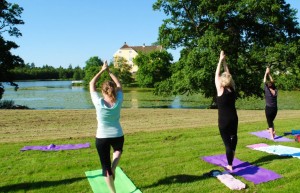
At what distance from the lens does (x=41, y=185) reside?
6035 mm

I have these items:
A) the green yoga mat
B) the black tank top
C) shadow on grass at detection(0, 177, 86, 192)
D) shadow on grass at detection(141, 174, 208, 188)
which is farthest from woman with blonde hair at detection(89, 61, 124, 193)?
the black tank top

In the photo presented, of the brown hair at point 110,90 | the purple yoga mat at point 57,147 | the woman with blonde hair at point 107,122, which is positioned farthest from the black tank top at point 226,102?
the purple yoga mat at point 57,147

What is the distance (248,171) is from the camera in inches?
259

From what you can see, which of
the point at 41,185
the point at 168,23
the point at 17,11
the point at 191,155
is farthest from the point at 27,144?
the point at 17,11

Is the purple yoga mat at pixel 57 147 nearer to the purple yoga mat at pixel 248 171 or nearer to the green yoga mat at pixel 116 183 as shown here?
the green yoga mat at pixel 116 183

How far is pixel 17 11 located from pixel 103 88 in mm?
33815

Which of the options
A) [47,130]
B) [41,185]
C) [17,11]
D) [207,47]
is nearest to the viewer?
[41,185]

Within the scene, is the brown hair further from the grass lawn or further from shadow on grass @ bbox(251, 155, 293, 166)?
shadow on grass @ bbox(251, 155, 293, 166)

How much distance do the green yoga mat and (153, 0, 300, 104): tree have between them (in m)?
19.4

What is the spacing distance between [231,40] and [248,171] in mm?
22738

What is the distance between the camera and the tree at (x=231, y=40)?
25625 mm

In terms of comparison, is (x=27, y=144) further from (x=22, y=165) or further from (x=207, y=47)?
(x=207, y=47)

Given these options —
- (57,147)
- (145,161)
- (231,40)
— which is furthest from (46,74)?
(145,161)

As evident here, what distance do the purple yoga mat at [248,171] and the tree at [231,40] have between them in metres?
18.1
